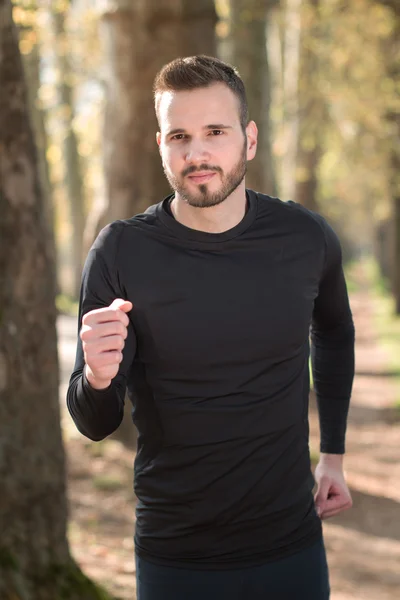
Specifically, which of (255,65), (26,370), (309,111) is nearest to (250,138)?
(26,370)

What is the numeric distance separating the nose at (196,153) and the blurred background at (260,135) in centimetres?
199

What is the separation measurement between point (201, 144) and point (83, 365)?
29.3 inches

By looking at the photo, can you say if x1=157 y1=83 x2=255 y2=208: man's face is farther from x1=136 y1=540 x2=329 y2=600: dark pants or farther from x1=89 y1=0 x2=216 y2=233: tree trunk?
x1=89 y1=0 x2=216 y2=233: tree trunk

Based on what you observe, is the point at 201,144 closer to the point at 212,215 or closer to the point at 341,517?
the point at 212,215

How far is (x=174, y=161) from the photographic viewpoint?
2.85m

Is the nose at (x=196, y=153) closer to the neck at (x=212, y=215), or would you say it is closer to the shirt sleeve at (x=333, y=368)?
the neck at (x=212, y=215)

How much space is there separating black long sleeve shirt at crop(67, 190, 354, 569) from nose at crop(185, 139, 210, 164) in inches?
8.2

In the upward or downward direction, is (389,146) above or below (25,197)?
below

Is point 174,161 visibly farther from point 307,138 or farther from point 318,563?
point 307,138

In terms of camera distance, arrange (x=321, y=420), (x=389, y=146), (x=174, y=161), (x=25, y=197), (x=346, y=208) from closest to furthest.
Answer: (x=174, y=161) < (x=321, y=420) < (x=25, y=197) < (x=389, y=146) < (x=346, y=208)

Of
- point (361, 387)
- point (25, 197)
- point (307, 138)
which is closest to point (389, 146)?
point (307, 138)

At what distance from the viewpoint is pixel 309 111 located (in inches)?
724

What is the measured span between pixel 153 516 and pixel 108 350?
25.7 inches

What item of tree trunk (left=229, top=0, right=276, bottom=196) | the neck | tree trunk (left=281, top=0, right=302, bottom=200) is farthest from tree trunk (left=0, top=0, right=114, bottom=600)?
tree trunk (left=281, top=0, right=302, bottom=200)
